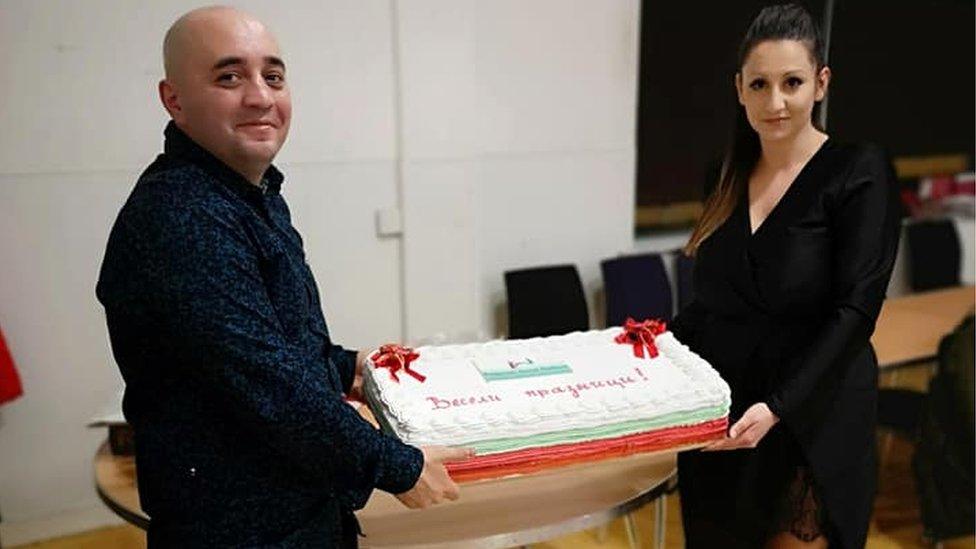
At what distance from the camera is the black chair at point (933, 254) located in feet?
13.3

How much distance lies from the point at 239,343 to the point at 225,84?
333mm

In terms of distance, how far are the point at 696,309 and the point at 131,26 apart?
6.42 feet

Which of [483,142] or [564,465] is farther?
[483,142]

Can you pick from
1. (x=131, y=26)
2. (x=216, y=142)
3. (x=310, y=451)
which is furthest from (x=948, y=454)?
(x=131, y=26)

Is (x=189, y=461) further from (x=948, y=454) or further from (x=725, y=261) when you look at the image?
(x=948, y=454)

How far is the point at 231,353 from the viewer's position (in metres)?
0.95

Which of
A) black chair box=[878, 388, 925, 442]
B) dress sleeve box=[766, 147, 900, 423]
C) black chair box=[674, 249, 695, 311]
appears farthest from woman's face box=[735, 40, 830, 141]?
black chair box=[674, 249, 695, 311]

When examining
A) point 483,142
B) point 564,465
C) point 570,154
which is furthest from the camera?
point 570,154

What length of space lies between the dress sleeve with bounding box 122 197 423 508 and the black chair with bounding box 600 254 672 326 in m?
2.30

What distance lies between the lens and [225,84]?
3.28ft

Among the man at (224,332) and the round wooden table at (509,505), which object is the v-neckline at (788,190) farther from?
the man at (224,332)

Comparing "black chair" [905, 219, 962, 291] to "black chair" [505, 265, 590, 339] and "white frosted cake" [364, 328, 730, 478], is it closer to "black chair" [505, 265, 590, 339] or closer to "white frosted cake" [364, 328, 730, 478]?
"black chair" [505, 265, 590, 339]

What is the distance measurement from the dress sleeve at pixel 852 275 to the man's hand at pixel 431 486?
0.59 metres

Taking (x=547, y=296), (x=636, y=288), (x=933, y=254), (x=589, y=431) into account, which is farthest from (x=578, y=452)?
(x=933, y=254)
